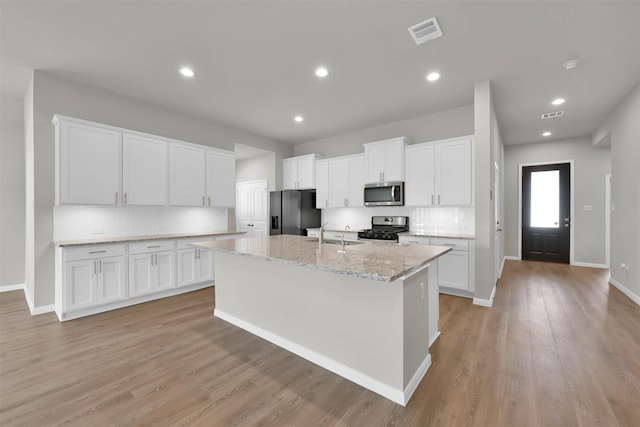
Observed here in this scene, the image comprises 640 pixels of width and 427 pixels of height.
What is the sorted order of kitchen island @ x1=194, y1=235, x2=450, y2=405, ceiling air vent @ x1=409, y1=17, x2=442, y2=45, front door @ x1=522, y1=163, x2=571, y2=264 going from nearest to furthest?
kitchen island @ x1=194, y1=235, x2=450, y2=405 < ceiling air vent @ x1=409, y1=17, x2=442, y2=45 < front door @ x1=522, y1=163, x2=571, y2=264

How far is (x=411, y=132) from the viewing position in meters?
4.98

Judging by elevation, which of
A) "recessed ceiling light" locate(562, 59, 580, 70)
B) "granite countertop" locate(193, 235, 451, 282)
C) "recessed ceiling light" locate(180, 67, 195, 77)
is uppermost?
"recessed ceiling light" locate(180, 67, 195, 77)

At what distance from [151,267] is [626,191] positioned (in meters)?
6.95

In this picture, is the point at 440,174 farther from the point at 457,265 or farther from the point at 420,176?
the point at 457,265

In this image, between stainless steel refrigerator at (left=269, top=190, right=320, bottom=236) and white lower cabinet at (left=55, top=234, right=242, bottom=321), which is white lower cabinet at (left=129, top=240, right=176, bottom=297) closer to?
white lower cabinet at (left=55, top=234, right=242, bottom=321)

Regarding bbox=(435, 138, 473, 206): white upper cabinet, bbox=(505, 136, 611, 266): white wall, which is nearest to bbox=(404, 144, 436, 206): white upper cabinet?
bbox=(435, 138, 473, 206): white upper cabinet

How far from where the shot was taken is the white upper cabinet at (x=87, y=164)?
329cm

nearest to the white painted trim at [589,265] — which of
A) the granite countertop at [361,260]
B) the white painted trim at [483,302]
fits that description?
the white painted trim at [483,302]

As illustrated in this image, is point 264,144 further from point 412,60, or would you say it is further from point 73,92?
point 412,60

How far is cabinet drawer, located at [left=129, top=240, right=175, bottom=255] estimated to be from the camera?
3.66m

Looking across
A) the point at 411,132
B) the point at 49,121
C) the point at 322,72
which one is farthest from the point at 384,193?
the point at 49,121

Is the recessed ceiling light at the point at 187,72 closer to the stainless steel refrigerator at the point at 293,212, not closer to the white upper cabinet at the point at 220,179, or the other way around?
the white upper cabinet at the point at 220,179

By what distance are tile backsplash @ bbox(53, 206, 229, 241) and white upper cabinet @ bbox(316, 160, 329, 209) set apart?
195 centimetres

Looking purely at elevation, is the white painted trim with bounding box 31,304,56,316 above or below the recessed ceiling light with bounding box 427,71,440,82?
below
